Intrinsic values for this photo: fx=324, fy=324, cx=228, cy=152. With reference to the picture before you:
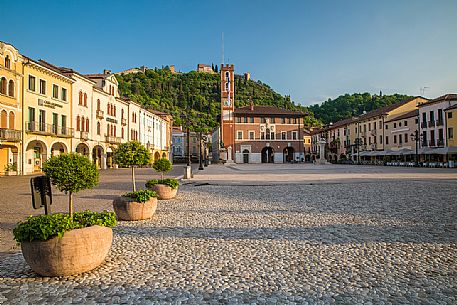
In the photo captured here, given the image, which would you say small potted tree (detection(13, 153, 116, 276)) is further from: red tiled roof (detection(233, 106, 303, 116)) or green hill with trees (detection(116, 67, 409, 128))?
green hill with trees (detection(116, 67, 409, 128))

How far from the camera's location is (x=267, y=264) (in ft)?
15.9

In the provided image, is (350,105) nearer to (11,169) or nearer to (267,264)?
(11,169)

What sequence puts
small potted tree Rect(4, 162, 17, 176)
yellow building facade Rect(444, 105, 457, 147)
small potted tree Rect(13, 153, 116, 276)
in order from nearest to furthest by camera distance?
1. small potted tree Rect(13, 153, 116, 276)
2. small potted tree Rect(4, 162, 17, 176)
3. yellow building facade Rect(444, 105, 457, 147)

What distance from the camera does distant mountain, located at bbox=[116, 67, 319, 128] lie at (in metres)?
106

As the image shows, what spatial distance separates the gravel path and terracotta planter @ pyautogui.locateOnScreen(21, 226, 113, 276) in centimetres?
16

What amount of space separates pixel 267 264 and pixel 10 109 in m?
29.7

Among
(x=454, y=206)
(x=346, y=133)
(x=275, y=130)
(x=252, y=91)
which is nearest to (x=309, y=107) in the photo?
(x=252, y=91)

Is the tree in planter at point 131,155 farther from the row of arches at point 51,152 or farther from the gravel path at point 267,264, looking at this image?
the row of arches at point 51,152

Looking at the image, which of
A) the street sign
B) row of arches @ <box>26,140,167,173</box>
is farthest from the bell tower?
the street sign

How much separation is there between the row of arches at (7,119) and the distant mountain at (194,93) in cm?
6721

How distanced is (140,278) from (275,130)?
218 feet

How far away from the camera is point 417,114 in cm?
5288

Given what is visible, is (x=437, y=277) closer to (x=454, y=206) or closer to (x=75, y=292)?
(x=75, y=292)

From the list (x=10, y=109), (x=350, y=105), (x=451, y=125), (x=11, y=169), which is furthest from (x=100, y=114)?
(x=350, y=105)
